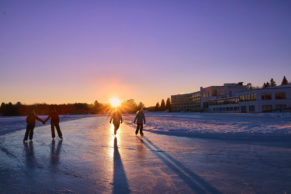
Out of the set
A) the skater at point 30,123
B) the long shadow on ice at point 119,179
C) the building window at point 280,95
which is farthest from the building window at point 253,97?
the long shadow on ice at point 119,179

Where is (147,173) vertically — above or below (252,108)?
below

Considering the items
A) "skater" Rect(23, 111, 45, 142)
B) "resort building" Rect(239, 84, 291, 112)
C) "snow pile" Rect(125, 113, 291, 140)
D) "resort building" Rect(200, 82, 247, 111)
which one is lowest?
"snow pile" Rect(125, 113, 291, 140)

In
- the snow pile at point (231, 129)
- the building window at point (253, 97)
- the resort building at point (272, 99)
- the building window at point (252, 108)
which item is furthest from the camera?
the building window at point (252, 108)

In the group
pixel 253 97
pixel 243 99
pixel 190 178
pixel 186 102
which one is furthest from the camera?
pixel 186 102

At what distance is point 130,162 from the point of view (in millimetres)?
6391

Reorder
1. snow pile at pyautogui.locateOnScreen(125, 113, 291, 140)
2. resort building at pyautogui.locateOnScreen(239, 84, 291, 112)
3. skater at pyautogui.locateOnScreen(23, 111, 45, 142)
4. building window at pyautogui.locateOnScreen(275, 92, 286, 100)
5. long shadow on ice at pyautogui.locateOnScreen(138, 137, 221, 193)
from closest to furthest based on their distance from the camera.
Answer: long shadow on ice at pyautogui.locateOnScreen(138, 137, 221, 193)
skater at pyautogui.locateOnScreen(23, 111, 45, 142)
snow pile at pyautogui.locateOnScreen(125, 113, 291, 140)
resort building at pyautogui.locateOnScreen(239, 84, 291, 112)
building window at pyautogui.locateOnScreen(275, 92, 286, 100)

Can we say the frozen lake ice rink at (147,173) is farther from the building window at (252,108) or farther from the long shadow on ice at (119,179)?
the building window at (252,108)

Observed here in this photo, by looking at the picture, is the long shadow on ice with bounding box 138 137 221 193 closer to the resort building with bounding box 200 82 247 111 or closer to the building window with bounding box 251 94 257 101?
the building window with bounding box 251 94 257 101

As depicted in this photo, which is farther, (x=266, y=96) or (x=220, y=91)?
(x=220, y=91)

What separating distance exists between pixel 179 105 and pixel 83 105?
91.8m

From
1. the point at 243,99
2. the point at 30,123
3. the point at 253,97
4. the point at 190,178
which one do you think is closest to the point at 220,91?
the point at 243,99

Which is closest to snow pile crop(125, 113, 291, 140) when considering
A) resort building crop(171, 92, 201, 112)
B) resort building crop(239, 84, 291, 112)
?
resort building crop(239, 84, 291, 112)

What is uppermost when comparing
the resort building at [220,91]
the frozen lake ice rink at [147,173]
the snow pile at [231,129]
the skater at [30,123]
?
the resort building at [220,91]

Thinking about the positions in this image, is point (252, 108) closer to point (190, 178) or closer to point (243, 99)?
point (243, 99)
